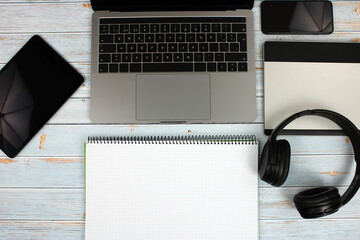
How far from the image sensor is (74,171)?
27.2 inches

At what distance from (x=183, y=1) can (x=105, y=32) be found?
214mm

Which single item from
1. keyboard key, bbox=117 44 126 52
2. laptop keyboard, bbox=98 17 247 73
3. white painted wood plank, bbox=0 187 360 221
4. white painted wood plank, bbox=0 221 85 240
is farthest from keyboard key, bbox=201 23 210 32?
white painted wood plank, bbox=0 221 85 240

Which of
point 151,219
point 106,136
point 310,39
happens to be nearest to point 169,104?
point 106,136

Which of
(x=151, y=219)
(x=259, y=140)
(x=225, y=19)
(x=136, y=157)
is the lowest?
(x=151, y=219)

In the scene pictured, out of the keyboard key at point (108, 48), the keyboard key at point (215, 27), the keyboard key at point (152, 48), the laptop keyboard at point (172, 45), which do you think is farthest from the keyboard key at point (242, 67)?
the keyboard key at point (108, 48)

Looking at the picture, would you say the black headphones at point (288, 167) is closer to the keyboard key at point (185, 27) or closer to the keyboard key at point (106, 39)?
the keyboard key at point (185, 27)

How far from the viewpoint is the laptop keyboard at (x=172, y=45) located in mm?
687


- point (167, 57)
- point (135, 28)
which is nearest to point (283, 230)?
point (167, 57)

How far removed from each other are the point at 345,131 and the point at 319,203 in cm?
19

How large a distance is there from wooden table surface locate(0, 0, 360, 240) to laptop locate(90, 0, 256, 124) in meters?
0.03

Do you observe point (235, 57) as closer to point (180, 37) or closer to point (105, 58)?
point (180, 37)

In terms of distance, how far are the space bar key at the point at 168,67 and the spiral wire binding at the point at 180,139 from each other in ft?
0.55

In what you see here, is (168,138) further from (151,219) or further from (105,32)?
(105,32)

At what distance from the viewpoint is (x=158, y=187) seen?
67cm
